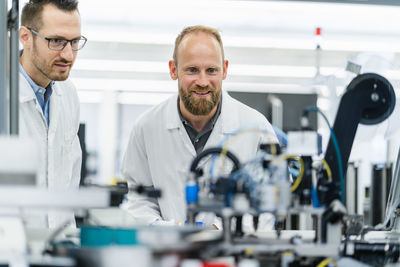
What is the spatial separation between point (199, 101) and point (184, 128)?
156mm

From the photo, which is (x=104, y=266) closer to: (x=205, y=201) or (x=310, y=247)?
(x=205, y=201)

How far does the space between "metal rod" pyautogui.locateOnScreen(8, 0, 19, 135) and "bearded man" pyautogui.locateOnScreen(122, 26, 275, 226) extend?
51cm

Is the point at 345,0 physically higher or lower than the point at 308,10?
lower

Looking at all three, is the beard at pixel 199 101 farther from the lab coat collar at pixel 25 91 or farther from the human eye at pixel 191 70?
the lab coat collar at pixel 25 91

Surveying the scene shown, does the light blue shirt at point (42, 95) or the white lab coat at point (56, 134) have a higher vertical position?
the light blue shirt at point (42, 95)

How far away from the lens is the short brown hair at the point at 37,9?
1989 millimetres

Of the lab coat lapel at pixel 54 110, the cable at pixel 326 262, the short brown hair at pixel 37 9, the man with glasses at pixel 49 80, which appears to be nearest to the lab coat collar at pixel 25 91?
the man with glasses at pixel 49 80

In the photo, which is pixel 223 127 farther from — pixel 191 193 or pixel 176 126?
pixel 191 193

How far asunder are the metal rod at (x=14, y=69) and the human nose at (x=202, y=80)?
0.61 metres

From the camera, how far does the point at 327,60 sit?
5.77 m

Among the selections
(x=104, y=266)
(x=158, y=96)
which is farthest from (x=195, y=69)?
(x=158, y=96)

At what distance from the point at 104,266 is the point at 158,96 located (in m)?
7.01

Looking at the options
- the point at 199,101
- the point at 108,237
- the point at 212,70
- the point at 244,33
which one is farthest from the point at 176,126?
the point at 244,33

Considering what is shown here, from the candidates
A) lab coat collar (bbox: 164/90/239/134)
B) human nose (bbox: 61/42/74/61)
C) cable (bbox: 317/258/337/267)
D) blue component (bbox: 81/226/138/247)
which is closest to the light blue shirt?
human nose (bbox: 61/42/74/61)
